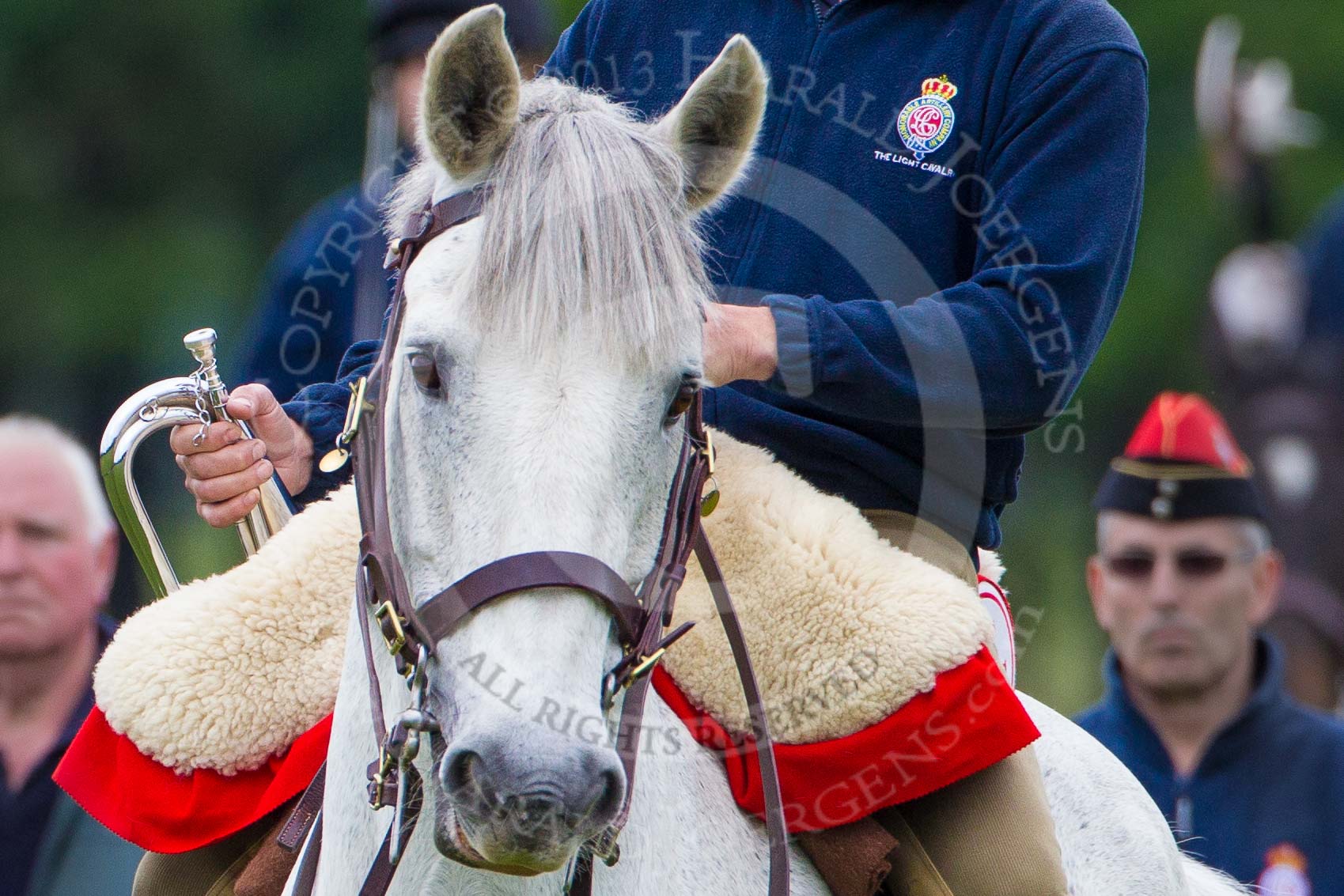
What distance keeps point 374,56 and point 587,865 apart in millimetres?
4542

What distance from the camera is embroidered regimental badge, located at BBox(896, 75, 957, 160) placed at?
146 inches

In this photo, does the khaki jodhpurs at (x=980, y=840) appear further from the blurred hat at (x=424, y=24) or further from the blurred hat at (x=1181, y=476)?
the blurred hat at (x=424, y=24)

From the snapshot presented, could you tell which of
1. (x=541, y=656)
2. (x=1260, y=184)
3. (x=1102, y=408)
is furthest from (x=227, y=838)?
(x=1102, y=408)

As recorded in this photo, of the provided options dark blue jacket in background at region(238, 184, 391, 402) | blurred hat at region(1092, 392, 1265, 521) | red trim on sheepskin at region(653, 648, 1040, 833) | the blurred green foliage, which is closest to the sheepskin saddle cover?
red trim on sheepskin at region(653, 648, 1040, 833)

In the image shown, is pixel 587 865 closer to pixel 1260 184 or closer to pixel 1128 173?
pixel 1128 173

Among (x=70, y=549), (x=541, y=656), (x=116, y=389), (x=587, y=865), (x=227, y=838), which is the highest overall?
(x=541, y=656)

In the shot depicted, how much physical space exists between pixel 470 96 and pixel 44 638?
3724mm

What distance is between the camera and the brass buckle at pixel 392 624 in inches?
110

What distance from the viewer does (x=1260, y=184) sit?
1831 centimetres

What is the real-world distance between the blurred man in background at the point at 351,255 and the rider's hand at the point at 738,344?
2247mm

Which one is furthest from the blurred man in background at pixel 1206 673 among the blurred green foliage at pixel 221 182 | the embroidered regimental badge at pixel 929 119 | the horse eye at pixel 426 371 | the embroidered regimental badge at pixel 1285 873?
the blurred green foliage at pixel 221 182

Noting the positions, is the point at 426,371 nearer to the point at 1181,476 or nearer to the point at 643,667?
the point at 643,667

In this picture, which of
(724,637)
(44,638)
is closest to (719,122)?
(724,637)

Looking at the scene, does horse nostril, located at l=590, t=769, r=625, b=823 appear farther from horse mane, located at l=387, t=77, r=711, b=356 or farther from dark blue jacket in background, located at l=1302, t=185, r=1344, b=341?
dark blue jacket in background, located at l=1302, t=185, r=1344, b=341
